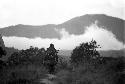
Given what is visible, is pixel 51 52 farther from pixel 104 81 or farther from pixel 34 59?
pixel 34 59

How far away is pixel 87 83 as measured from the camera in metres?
13.7

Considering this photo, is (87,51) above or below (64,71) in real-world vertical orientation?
above

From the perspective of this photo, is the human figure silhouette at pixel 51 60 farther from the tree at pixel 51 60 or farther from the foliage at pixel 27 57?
the foliage at pixel 27 57

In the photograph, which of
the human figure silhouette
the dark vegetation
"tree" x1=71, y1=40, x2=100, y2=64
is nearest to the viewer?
the dark vegetation

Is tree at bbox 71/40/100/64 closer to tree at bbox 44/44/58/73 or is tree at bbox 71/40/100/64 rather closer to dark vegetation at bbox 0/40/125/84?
dark vegetation at bbox 0/40/125/84

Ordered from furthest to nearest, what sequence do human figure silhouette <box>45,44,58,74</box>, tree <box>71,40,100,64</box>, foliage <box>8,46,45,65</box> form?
tree <box>71,40,100,64</box>, foliage <box>8,46,45,65</box>, human figure silhouette <box>45,44,58,74</box>

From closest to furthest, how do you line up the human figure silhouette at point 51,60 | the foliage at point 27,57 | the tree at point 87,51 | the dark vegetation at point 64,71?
1. the dark vegetation at point 64,71
2. the human figure silhouette at point 51,60
3. the foliage at point 27,57
4. the tree at point 87,51

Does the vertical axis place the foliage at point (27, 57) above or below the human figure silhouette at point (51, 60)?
below

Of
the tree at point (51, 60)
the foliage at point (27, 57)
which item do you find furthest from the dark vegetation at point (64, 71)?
the foliage at point (27, 57)

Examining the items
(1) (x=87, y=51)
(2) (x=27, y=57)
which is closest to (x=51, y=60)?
(2) (x=27, y=57)

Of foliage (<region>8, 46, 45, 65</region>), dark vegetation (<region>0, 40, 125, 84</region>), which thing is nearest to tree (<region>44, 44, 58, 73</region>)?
dark vegetation (<region>0, 40, 125, 84</region>)

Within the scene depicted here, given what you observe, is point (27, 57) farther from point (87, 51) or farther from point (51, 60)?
point (51, 60)

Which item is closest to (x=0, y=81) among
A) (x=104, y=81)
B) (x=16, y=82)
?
(x=16, y=82)

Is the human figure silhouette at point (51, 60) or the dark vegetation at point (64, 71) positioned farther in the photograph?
the human figure silhouette at point (51, 60)
